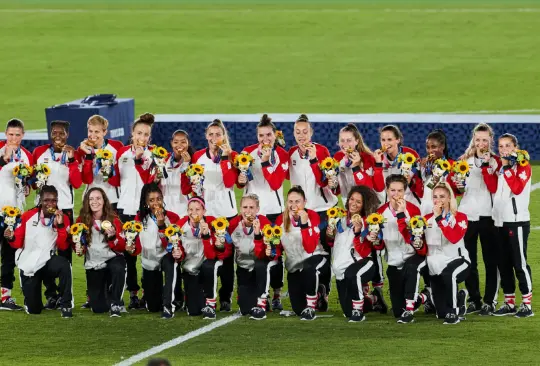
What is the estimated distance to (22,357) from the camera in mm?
12977

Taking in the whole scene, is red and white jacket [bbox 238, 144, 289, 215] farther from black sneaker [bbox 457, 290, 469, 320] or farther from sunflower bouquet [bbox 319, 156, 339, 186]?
black sneaker [bbox 457, 290, 469, 320]

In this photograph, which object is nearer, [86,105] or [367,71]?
[86,105]

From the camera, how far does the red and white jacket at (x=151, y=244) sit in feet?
47.9

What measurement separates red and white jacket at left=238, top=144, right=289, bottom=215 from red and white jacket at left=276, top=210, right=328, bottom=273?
593 millimetres

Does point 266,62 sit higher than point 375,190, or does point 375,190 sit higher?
point 266,62

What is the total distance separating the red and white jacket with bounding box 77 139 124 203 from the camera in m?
15.2

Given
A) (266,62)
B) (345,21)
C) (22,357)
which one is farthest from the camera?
(345,21)

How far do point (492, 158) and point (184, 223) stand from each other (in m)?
3.09

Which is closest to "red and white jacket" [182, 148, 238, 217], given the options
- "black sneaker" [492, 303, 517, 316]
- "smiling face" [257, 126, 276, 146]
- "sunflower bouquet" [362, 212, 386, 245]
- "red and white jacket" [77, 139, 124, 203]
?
"smiling face" [257, 126, 276, 146]

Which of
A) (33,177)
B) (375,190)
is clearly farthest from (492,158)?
(33,177)

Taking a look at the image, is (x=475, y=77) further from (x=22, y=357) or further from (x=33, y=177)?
(x=22, y=357)

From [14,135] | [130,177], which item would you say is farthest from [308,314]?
[14,135]

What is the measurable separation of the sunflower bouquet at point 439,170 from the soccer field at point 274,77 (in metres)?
1.34

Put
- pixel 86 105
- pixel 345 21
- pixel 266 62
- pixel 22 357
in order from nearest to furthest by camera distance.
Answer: pixel 22 357
pixel 86 105
pixel 266 62
pixel 345 21
